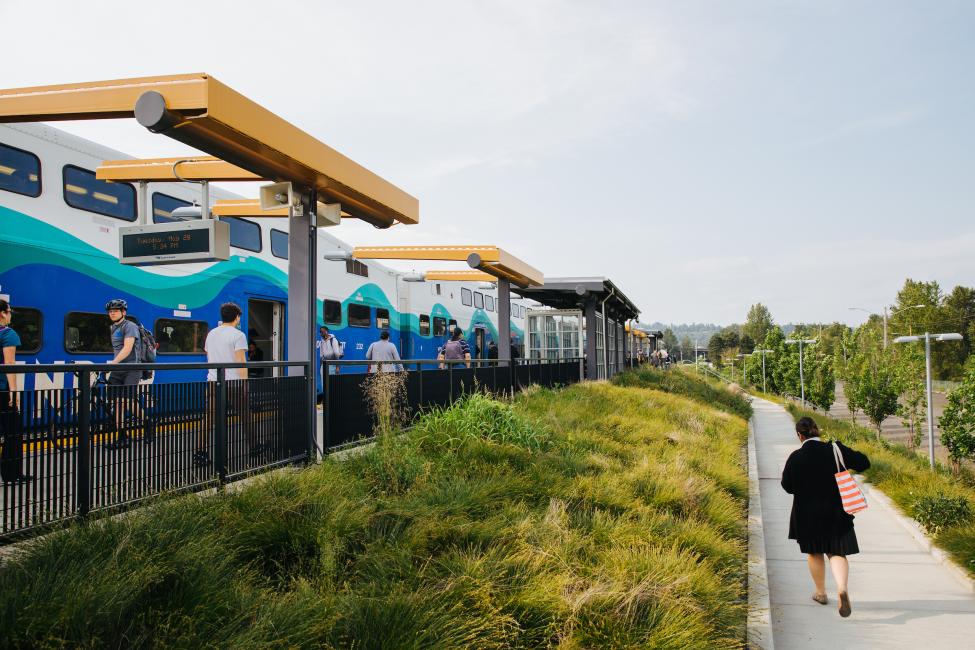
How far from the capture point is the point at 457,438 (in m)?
8.07

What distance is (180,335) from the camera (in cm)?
1182

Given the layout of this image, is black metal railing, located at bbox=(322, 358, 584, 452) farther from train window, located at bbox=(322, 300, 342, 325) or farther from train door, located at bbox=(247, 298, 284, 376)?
train window, located at bbox=(322, 300, 342, 325)

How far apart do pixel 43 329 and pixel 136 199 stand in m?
2.90

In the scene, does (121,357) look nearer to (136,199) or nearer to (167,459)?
(167,459)

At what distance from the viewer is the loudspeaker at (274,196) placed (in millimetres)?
8031

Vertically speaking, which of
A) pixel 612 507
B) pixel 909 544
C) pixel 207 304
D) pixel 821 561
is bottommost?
pixel 909 544

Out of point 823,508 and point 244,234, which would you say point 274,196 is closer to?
point 244,234

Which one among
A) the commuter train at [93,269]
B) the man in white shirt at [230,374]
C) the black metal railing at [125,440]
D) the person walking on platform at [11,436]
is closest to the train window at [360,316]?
the commuter train at [93,269]

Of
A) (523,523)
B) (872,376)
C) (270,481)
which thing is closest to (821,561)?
(523,523)

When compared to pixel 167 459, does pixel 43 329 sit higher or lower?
higher

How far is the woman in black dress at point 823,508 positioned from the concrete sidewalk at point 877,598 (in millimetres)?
383

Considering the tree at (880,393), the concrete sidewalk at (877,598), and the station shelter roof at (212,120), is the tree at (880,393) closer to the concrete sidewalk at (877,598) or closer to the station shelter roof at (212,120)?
the concrete sidewalk at (877,598)

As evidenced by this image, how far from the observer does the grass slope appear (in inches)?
130

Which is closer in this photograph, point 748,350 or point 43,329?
point 43,329
